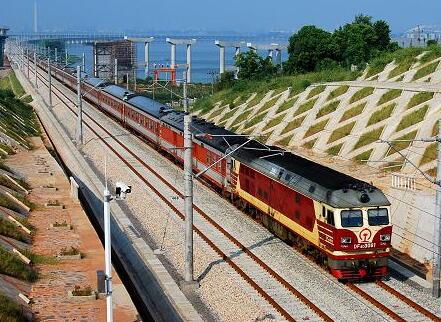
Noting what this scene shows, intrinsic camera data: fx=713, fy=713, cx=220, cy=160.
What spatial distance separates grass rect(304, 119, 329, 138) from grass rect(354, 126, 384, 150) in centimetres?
670

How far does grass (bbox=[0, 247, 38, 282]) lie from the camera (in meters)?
25.3

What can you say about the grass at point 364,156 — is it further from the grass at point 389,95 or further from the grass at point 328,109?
the grass at point 328,109

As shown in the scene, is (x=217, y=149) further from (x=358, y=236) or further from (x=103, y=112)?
(x=103, y=112)

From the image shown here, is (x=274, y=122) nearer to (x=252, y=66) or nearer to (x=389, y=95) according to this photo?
(x=389, y=95)

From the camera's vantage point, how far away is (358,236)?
25672 mm

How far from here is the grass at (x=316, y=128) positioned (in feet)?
184

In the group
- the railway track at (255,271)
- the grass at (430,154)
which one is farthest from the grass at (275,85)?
the railway track at (255,271)

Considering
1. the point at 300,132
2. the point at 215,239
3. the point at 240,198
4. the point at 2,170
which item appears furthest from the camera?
the point at 300,132

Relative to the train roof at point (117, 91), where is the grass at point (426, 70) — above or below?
above

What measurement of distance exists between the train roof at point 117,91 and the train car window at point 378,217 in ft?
156

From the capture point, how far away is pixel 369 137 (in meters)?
49.0

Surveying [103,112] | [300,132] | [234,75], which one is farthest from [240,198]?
[234,75]

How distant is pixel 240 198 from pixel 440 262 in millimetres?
14036

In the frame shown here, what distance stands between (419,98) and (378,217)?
2618 cm
